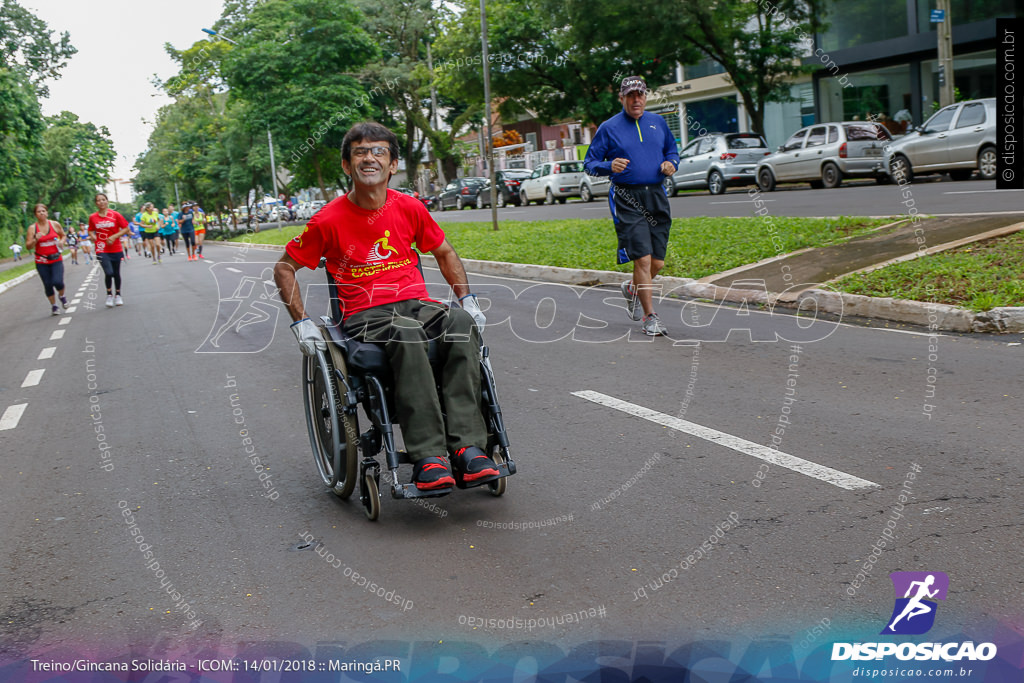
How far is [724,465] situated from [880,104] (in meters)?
27.9

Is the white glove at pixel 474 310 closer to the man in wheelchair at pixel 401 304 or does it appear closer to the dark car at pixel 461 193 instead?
the man in wheelchair at pixel 401 304

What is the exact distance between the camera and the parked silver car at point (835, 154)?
819 inches

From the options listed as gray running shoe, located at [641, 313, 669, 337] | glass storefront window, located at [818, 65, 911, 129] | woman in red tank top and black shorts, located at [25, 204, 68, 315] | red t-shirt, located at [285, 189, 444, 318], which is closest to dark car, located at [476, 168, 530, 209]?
glass storefront window, located at [818, 65, 911, 129]

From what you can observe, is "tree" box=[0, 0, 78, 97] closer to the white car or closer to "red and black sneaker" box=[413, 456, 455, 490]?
the white car

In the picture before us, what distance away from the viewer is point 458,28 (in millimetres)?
38844

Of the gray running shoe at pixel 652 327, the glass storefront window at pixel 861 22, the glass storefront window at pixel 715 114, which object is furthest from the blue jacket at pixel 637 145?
the glass storefront window at pixel 715 114

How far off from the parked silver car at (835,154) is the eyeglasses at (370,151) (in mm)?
18396

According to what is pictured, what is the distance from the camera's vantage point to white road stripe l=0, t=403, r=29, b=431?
21.9ft

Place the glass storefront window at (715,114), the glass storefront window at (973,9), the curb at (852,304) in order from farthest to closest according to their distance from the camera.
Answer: the glass storefront window at (715,114) < the glass storefront window at (973,9) < the curb at (852,304)

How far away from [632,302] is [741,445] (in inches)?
153

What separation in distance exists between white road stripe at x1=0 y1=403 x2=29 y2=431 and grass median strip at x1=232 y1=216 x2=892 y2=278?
6691mm

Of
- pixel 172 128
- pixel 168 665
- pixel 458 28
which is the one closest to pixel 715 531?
pixel 168 665

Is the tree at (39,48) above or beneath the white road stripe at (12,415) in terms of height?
above

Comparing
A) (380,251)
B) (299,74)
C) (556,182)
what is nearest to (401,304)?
(380,251)
